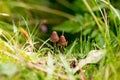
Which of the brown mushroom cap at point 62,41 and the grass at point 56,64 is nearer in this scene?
the grass at point 56,64

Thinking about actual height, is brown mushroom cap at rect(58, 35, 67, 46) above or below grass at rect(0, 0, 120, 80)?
above

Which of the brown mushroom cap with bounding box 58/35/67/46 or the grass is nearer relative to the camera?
the grass

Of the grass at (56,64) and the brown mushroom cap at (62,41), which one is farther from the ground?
the brown mushroom cap at (62,41)

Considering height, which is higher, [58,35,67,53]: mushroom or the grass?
[58,35,67,53]: mushroom

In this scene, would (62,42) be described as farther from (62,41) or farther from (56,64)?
(56,64)

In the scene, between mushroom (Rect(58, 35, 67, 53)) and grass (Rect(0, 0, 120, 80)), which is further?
mushroom (Rect(58, 35, 67, 53))

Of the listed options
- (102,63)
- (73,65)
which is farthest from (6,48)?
(102,63)

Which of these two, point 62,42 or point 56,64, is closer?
point 56,64

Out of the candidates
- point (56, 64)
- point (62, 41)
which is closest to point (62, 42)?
point (62, 41)

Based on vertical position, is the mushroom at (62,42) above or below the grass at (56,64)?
above

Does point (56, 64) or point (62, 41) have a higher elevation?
point (62, 41)

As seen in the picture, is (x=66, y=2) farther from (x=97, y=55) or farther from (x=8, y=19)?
(x=97, y=55)
